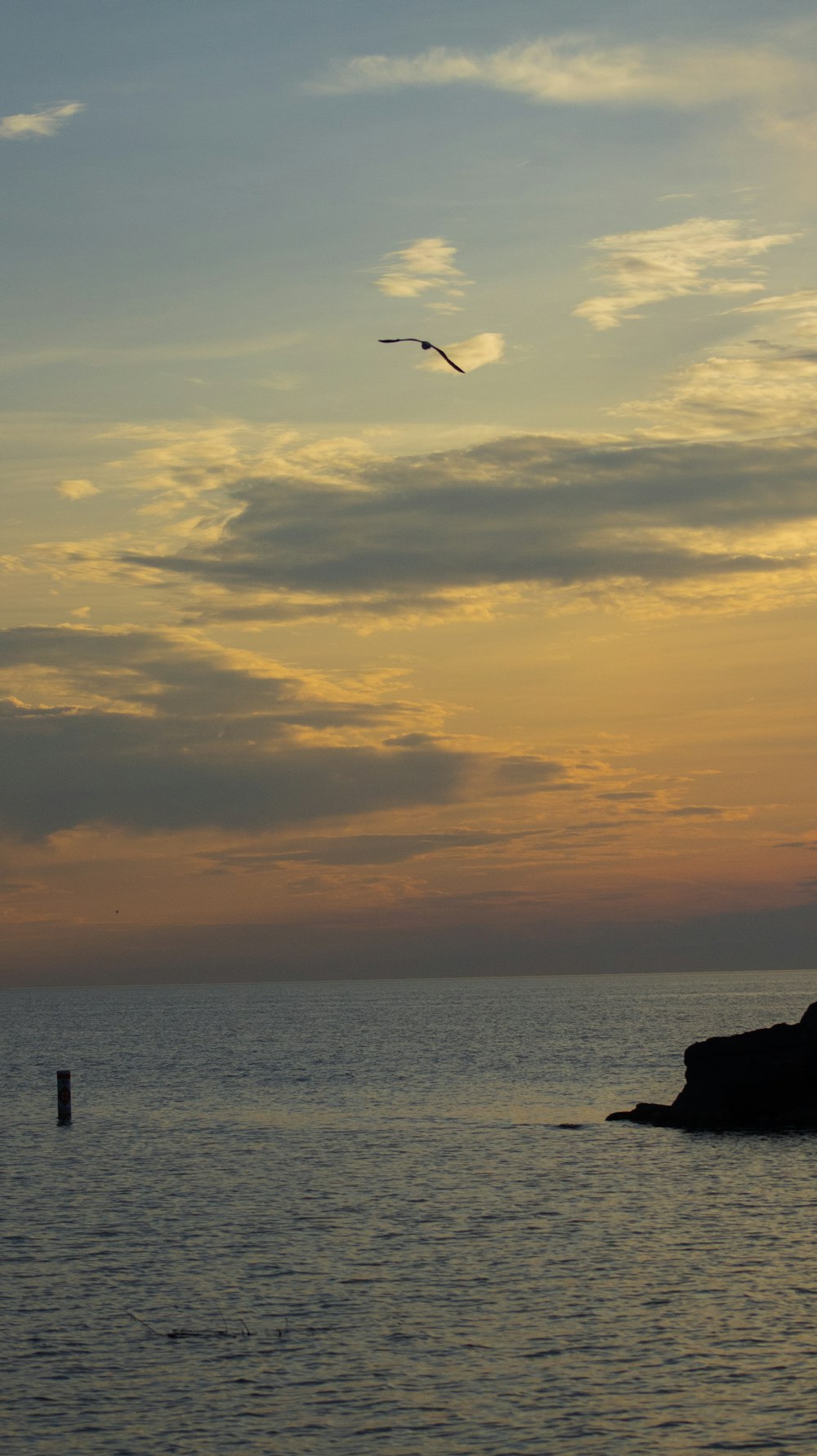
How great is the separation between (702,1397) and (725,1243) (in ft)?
46.3

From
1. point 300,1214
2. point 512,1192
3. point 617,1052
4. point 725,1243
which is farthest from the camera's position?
point 617,1052

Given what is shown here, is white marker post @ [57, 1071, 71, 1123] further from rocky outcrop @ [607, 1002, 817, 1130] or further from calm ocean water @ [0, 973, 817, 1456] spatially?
rocky outcrop @ [607, 1002, 817, 1130]

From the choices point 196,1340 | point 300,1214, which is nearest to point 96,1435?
point 196,1340

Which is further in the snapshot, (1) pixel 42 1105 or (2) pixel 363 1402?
(1) pixel 42 1105

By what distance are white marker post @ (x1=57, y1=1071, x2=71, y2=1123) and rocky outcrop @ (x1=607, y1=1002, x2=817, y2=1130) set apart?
3016 cm

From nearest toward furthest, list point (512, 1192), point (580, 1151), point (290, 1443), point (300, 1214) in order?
point (290, 1443) < point (300, 1214) < point (512, 1192) < point (580, 1151)

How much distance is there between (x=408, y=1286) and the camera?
33438 millimetres

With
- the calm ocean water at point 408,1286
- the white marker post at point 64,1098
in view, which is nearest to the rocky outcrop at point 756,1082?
the calm ocean water at point 408,1286

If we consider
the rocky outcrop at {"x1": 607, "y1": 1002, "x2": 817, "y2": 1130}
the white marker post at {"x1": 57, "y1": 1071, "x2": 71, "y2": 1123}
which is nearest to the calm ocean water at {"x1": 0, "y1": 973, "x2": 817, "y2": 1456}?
the white marker post at {"x1": 57, "y1": 1071, "x2": 71, "y2": 1123}

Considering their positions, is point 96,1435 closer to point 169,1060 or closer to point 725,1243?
point 725,1243

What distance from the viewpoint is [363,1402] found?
24.6 metres

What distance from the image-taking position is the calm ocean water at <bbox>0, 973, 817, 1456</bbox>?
23.7 meters

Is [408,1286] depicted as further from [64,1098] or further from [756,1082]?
[64,1098]

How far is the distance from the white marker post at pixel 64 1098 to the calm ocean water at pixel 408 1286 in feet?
6.14
